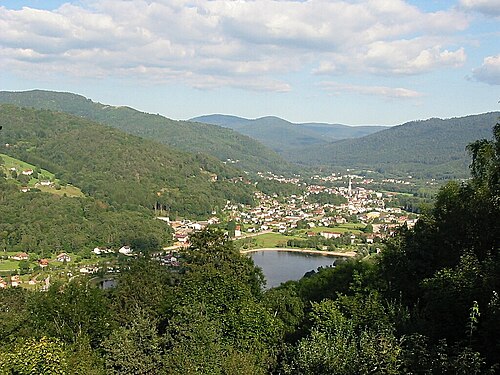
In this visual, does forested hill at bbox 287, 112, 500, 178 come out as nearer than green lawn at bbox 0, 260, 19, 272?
No

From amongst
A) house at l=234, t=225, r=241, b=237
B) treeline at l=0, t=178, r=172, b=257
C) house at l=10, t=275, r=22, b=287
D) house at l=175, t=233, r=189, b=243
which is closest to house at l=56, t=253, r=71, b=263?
treeline at l=0, t=178, r=172, b=257

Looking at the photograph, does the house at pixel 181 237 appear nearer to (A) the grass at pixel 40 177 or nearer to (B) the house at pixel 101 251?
(B) the house at pixel 101 251

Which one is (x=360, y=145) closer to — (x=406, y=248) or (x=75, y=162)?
(x=75, y=162)

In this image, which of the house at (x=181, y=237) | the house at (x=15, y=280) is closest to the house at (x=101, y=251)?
the house at (x=181, y=237)

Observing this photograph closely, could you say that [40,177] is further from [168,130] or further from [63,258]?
[168,130]

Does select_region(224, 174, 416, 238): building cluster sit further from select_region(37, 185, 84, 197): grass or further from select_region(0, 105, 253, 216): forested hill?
select_region(37, 185, 84, 197): grass

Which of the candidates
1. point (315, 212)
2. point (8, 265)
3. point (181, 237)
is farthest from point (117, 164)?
point (8, 265)

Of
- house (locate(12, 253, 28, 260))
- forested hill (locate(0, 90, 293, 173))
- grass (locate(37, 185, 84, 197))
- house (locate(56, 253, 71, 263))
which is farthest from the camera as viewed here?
forested hill (locate(0, 90, 293, 173))
